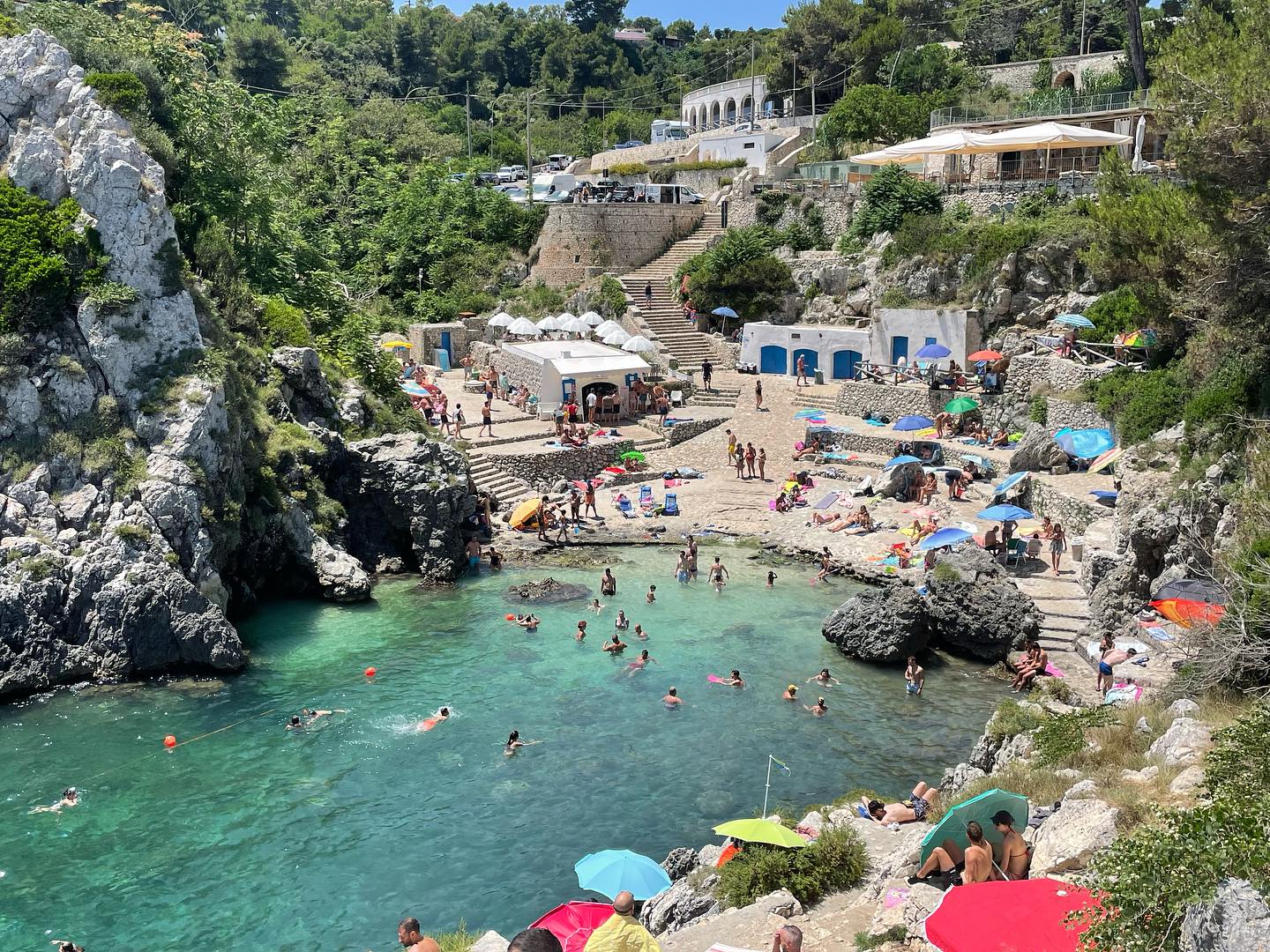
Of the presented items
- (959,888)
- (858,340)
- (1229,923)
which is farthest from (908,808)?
(858,340)

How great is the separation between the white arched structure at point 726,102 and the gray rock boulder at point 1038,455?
3933 centimetres

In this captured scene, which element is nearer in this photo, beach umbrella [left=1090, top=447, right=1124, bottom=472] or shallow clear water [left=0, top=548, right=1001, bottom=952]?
shallow clear water [left=0, top=548, right=1001, bottom=952]

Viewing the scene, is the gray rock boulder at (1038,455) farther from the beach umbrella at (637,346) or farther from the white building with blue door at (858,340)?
the beach umbrella at (637,346)

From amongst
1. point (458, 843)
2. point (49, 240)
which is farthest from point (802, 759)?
point (49, 240)

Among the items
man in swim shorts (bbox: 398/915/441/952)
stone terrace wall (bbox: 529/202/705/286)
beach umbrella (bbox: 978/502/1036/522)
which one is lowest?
man in swim shorts (bbox: 398/915/441/952)

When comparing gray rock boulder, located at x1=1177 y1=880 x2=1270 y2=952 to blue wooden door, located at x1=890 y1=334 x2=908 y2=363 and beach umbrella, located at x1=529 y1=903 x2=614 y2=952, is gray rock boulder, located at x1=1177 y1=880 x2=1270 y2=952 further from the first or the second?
blue wooden door, located at x1=890 y1=334 x2=908 y2=363

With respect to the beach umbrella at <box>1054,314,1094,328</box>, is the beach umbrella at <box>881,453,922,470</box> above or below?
below

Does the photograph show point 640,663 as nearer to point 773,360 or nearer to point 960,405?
point 960,405

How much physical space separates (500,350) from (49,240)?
1735 centimetres

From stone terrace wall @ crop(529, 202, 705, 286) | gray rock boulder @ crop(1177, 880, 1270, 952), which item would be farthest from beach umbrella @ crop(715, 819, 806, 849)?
stone terrace wall @ crop(529, 202, 705, 286)

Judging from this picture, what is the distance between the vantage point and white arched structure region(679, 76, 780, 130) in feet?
210

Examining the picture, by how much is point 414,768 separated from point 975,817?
9.77 metres

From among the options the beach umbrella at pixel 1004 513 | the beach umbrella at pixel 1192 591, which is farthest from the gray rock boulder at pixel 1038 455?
the beach umbrella at pixel 1192 591

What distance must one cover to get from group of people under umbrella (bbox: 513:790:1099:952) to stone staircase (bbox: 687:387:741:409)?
78.5 ft
